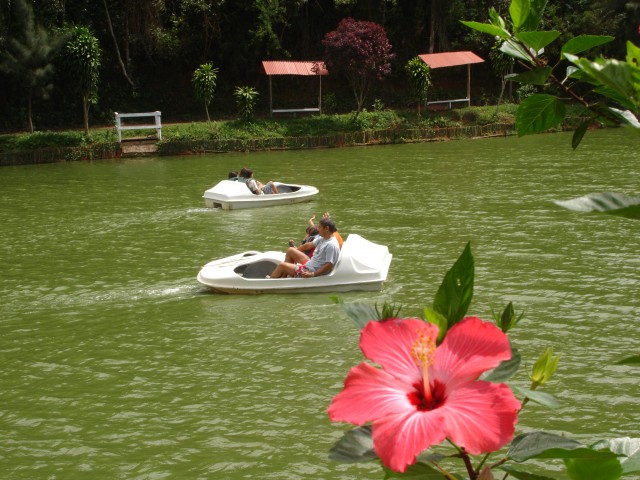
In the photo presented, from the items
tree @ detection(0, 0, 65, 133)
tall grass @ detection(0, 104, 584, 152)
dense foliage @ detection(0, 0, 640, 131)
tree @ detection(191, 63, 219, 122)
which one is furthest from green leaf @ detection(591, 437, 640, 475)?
dense foliage @ detection(0, 0, 640, 131)

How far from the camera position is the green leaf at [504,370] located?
3.15ft

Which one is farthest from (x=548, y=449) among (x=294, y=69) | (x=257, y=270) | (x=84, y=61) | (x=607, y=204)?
(x=294, y=69)

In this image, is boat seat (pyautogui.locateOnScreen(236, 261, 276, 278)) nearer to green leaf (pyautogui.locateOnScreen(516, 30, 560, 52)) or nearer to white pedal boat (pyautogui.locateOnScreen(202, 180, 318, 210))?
white pedal boat (pyautogui.locateOnScreen(202, 180, 318, 210))

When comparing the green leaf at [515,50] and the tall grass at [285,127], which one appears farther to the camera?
the tall grass at [285,127]

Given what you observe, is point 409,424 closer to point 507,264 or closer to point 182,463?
point 182,463

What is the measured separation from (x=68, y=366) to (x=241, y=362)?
1912 millimetres

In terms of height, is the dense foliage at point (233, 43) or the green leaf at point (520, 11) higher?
the dense foliage at point (233, 43)

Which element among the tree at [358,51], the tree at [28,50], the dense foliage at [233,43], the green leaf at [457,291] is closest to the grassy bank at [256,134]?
the tree at [358,51]

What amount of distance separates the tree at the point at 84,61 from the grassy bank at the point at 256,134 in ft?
4.96

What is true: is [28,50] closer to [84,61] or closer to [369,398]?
[84,61]

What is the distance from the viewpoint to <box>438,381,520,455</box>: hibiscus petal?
83cm

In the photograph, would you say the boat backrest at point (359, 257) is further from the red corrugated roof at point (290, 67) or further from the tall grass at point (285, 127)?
the red corrugated roof at point (290, 67)

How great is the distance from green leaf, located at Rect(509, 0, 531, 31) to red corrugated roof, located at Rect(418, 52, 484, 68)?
1422 inches

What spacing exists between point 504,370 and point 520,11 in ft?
1.53
